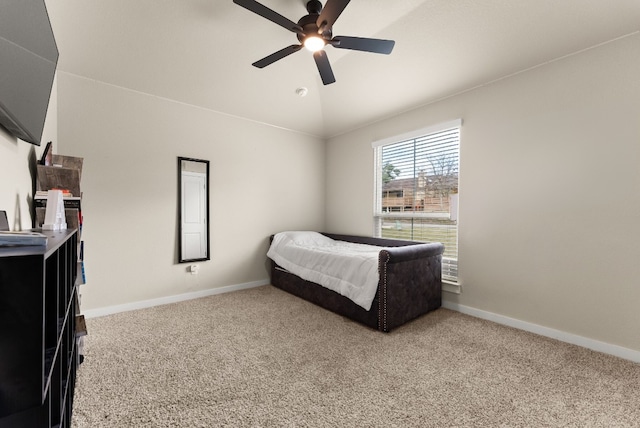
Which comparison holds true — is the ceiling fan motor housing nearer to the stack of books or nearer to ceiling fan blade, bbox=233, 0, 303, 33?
ceiling fan blade, bbox=233, 0, 303, 33

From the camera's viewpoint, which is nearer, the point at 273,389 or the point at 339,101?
the point at 273,389

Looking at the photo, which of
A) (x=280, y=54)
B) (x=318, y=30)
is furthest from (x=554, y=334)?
(x=280, y=54)

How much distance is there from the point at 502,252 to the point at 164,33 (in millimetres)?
3762

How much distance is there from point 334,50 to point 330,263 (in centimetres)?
224

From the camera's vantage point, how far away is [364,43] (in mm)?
2139

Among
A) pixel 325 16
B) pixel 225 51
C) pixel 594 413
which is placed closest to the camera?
pixel 594 413

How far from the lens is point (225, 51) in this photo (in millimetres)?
2811

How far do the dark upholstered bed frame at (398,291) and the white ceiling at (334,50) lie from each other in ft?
6.12

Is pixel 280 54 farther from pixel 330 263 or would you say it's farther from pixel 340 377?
pixel 340 377

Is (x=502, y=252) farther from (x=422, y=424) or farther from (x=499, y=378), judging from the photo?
(x=422, y=424)

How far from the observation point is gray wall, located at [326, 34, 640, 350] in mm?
2209

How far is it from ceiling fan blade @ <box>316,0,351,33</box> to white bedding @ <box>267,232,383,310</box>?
1959 mm

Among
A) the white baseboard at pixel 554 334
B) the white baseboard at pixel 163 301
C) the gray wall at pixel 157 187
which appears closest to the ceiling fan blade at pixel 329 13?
the gray wall at pixel 157 187

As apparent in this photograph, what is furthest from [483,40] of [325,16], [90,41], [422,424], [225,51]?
[90,41]
